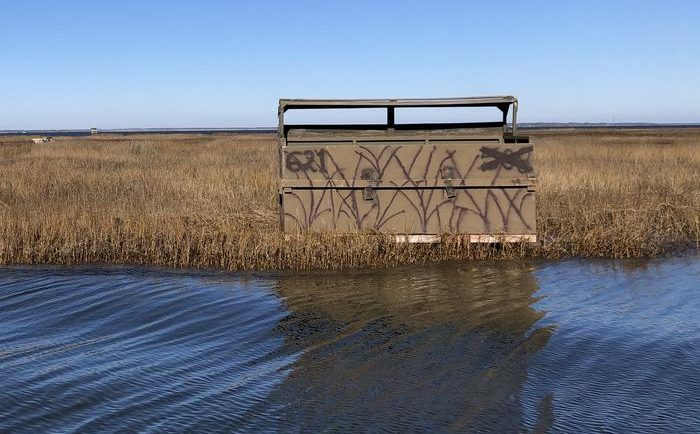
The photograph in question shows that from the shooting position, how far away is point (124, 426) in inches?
185

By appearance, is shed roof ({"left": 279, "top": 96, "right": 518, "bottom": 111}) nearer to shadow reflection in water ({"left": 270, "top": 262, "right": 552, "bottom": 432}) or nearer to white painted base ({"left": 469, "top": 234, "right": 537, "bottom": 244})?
white painted base ({"left": 469, "top": 234, "right": 537, "bottom": 244})

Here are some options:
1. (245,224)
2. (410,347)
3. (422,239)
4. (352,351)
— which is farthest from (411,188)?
(352,351)

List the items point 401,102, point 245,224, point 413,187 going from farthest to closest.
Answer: point 245,224 < point 401,102 < point 413,187

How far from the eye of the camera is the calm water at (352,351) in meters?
4.87

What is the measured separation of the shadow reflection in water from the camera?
4.91 meters

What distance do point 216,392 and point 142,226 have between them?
6234mm

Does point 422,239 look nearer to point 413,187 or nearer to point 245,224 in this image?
point 413,187

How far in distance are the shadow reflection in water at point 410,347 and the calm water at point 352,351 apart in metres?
0.02

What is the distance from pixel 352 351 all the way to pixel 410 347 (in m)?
0.53

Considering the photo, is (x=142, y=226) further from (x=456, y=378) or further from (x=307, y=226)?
(x=456, y=378)

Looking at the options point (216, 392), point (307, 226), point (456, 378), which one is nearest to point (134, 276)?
point (307, 226)

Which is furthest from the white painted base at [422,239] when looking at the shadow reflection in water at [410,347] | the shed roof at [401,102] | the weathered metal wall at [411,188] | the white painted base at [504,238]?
the shed roof at [401,102]

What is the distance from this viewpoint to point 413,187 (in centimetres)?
1026

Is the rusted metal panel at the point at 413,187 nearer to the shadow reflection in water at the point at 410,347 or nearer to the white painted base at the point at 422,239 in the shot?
the white painted base at the point at 422,239
